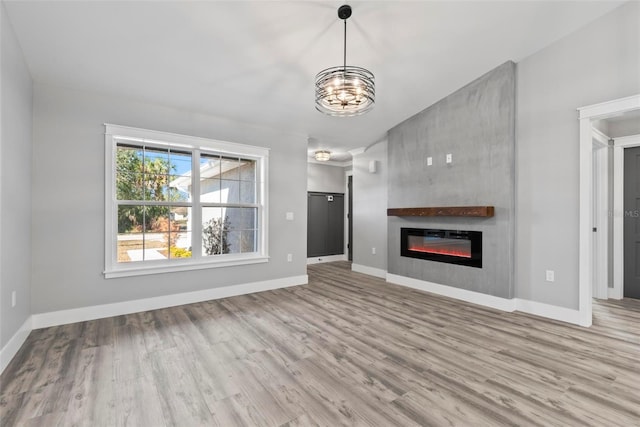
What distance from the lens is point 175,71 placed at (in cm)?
321

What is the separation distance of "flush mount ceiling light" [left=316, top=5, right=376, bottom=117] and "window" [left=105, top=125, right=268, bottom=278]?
208 cm

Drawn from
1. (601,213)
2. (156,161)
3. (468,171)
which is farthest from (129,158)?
(601,213)

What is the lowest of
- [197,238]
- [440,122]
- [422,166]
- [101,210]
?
[197,238]

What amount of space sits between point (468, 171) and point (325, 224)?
4.07m

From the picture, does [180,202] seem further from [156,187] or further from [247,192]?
[247,192]

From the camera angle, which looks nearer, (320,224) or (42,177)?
(42,177)

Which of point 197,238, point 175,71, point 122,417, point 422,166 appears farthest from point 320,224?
point 122,417

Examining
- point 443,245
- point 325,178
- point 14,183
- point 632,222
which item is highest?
point 325,178

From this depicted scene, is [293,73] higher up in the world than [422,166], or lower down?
higher up

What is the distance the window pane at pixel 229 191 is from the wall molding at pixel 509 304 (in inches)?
128

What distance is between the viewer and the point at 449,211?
427 cm

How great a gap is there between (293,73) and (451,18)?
176cm

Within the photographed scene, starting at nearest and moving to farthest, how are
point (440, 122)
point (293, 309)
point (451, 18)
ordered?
point (451, 18), point (293, 309), point (440, 122)

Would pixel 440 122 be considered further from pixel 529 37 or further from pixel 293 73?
pixel 293 73
